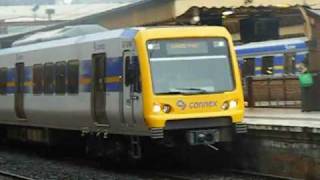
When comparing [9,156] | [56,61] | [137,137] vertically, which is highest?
[56,61]

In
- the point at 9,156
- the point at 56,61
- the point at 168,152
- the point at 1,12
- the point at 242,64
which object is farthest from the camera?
the point at 1,12

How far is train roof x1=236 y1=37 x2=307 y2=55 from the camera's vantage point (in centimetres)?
2716

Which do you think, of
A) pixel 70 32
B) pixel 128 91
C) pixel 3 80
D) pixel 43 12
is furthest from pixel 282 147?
pixel 43 12

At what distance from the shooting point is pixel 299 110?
56.0ft

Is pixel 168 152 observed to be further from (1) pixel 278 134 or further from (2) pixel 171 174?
(1) pixel 278 134

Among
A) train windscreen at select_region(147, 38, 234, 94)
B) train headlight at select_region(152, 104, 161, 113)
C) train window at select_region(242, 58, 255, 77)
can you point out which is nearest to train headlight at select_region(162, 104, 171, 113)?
train headlight at select_region(152, 104, 161, 113)

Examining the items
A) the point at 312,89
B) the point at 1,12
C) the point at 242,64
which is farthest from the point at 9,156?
the point at 1,12

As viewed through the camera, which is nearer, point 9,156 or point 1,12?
point 9,156

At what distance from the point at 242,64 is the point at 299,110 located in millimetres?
13308

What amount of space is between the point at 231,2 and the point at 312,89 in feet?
15.6

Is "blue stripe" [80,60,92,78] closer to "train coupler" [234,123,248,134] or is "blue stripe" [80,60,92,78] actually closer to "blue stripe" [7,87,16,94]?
"train coupler" [234,123,248,134]

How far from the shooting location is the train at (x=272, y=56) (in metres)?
27.3

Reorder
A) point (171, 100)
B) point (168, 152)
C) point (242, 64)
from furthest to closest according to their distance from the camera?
point (242, 64) < point (168, 152) < point (171, 100)

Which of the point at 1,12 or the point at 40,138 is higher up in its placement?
the point at 1,12
